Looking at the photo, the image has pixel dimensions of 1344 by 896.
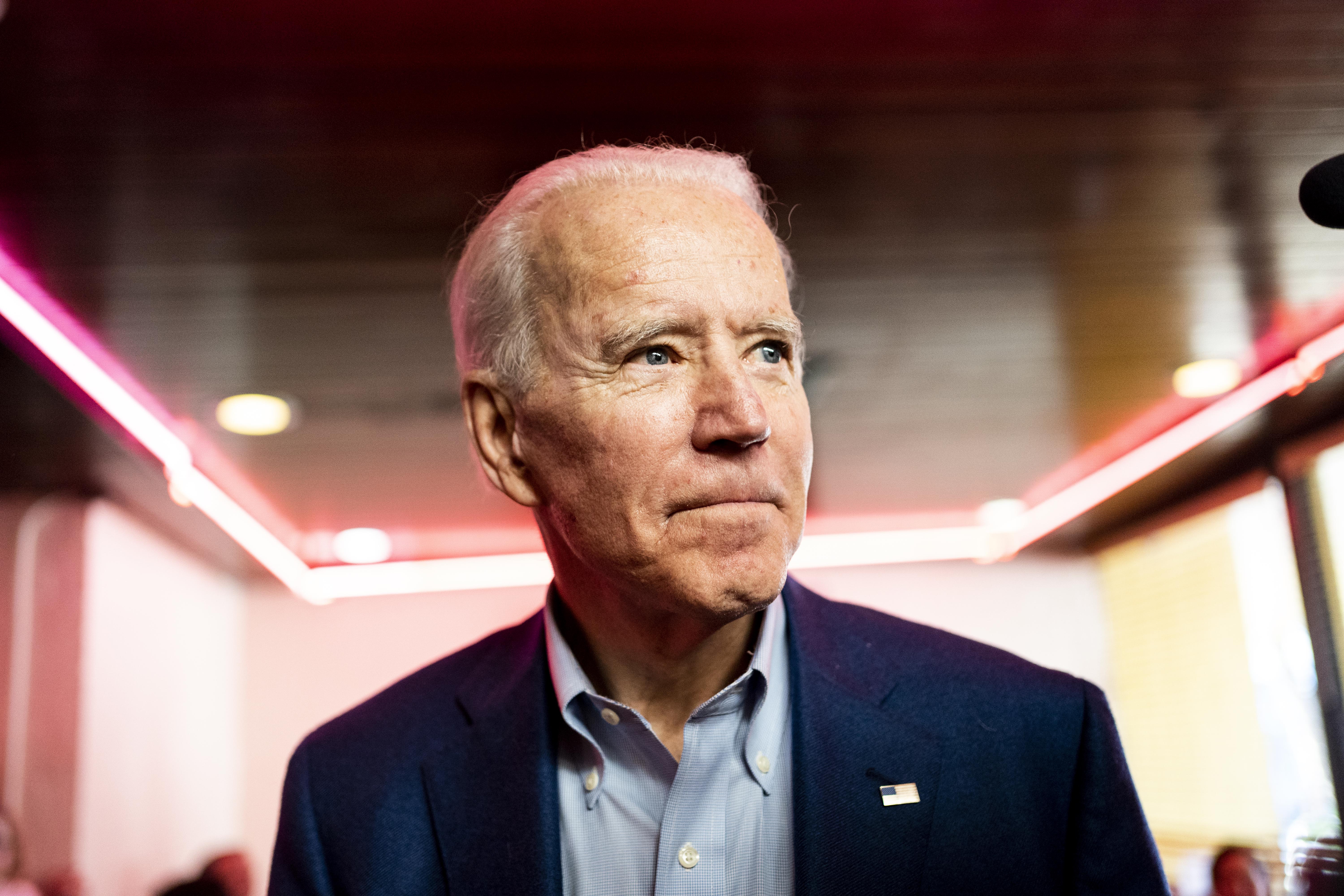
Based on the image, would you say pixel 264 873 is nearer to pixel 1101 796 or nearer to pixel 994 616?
pixel 994 616

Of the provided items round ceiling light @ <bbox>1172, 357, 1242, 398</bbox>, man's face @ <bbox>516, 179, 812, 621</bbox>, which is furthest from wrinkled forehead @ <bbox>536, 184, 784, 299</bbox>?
round ceiling light @ <bbox>1172, 357, 1242, 398</bbox>

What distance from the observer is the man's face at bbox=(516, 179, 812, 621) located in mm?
1194

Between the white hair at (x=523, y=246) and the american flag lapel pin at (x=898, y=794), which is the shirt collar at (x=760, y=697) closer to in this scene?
the american flag lapel pin at (x=898, y=794)

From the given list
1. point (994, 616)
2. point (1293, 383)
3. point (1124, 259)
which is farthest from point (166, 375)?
point (994, 616)

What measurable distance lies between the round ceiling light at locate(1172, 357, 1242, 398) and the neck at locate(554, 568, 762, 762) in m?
5.42

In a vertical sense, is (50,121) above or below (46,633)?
above

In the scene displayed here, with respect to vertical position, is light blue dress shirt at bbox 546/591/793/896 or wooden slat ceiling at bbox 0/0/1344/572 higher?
wooden slat ceiling at bbox 0/0/1344/572

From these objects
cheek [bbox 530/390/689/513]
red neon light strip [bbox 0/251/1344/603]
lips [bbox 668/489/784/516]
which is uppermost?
red neon light strip [bbox 0/251/1344/603]

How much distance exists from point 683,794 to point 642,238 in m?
0.66

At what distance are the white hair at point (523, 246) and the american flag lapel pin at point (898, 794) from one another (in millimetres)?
645

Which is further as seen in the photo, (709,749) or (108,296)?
(108,296)

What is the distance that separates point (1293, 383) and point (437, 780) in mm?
6155

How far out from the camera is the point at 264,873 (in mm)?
9836

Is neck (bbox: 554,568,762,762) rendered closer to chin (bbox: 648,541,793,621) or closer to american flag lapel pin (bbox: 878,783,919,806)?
chin (bbox: 648,541,793,621)
